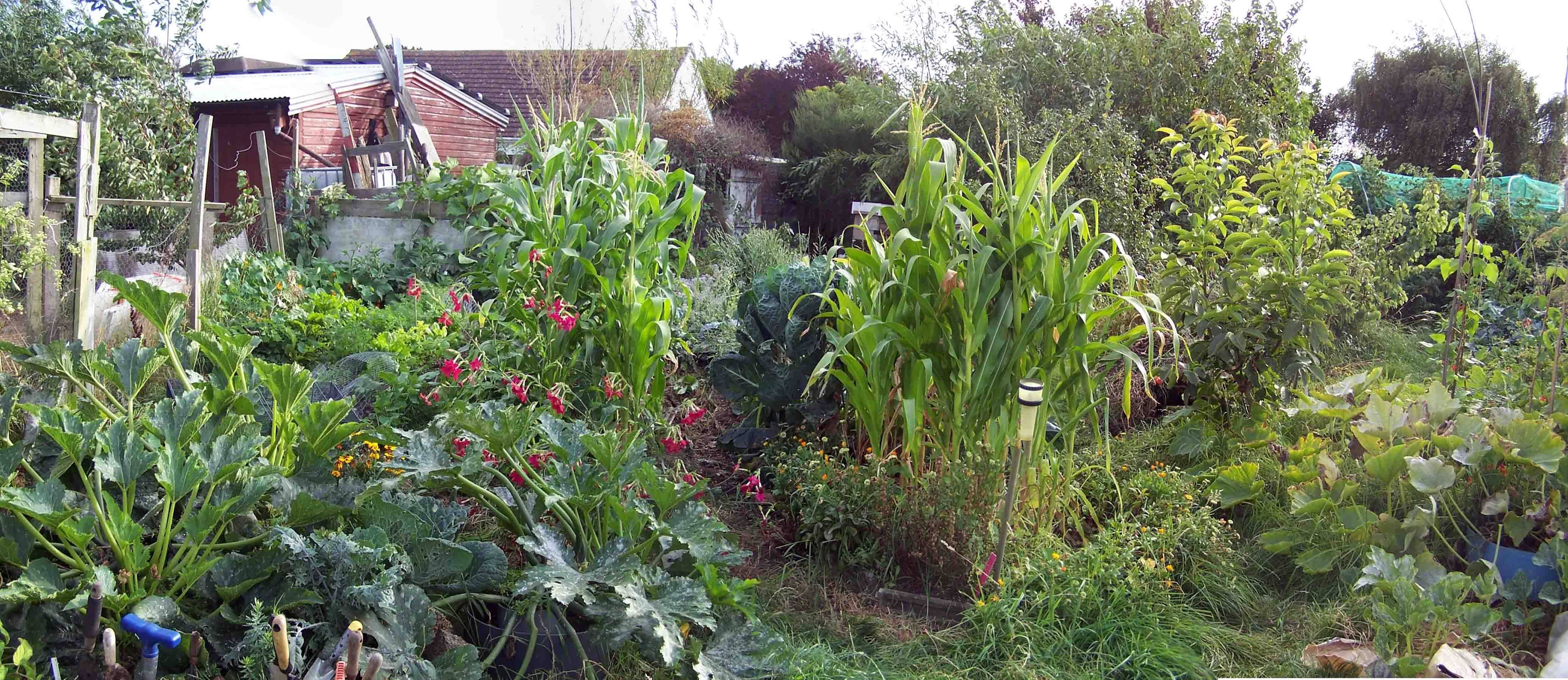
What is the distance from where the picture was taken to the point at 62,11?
358 inches

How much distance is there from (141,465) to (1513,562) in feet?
11.7

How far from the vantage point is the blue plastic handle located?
1736 mm

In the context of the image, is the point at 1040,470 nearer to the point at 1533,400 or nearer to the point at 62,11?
the point at 1533,400

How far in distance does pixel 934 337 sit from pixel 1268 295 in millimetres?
1676

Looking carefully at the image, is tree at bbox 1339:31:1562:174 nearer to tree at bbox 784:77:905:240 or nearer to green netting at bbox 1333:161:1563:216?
green netting at bbox 1333:161:1563:216

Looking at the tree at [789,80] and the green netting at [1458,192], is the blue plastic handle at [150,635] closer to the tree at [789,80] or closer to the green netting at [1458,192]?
the green netting at [1458,192]

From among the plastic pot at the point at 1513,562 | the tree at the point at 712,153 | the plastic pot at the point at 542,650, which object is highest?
the tree at the point at 712,153

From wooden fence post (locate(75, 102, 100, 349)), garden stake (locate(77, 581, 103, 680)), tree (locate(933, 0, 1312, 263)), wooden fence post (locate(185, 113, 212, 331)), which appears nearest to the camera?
garden stake (locate(77, 581, 103, 680))

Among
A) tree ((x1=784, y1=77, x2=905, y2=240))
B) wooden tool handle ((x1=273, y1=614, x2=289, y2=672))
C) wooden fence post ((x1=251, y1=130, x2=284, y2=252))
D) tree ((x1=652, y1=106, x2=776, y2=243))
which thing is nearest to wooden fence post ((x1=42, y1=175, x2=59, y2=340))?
wooden fence post ((x1=251, y1=130, x2=284, y2=252))

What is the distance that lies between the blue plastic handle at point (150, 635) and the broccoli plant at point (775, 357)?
207cm

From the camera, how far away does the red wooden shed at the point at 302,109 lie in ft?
38.6

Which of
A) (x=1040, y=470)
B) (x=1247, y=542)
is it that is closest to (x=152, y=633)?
(x=1040, y=470)

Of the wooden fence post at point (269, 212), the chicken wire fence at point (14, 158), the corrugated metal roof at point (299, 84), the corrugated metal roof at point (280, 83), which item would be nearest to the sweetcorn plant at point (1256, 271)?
the wooden fence post at point (269, 212)

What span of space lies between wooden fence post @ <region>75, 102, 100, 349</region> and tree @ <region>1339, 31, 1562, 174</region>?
1422 cm
